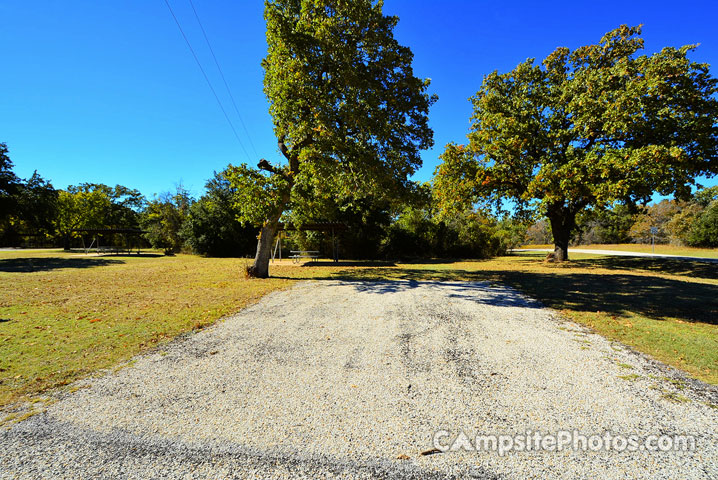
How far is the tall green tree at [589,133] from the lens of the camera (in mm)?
12266

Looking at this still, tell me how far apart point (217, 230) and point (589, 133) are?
94.3 feet

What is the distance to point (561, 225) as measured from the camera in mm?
18062

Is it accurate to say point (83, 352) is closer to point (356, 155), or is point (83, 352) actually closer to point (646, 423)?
point (646, 423)

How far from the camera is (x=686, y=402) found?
114 inches

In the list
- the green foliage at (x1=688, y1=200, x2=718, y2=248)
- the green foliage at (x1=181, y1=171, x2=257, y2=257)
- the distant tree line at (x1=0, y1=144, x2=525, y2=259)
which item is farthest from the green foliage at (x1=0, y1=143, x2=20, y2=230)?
the green foliage at (x1=688, y1=200, x2=718, y2=248)

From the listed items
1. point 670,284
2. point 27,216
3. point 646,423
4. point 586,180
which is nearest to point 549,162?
point 586,180

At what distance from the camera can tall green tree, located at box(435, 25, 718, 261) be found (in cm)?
1227

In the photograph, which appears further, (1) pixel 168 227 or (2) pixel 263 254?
(1) pixel 168 227

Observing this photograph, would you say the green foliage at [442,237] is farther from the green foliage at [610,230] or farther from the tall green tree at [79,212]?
the tall green tree at [79,212]

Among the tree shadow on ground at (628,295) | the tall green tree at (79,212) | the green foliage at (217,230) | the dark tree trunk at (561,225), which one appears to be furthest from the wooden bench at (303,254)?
the tall green tree at (79,212)

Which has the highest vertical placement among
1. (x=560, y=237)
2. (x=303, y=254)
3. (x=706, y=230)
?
(x=706, y=230)

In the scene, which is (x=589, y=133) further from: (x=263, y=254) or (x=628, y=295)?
(x=263, y=254)

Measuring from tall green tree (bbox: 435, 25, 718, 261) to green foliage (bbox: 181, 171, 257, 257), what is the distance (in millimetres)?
19557

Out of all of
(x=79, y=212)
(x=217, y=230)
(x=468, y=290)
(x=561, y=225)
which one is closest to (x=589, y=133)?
(x=561, y=225)
